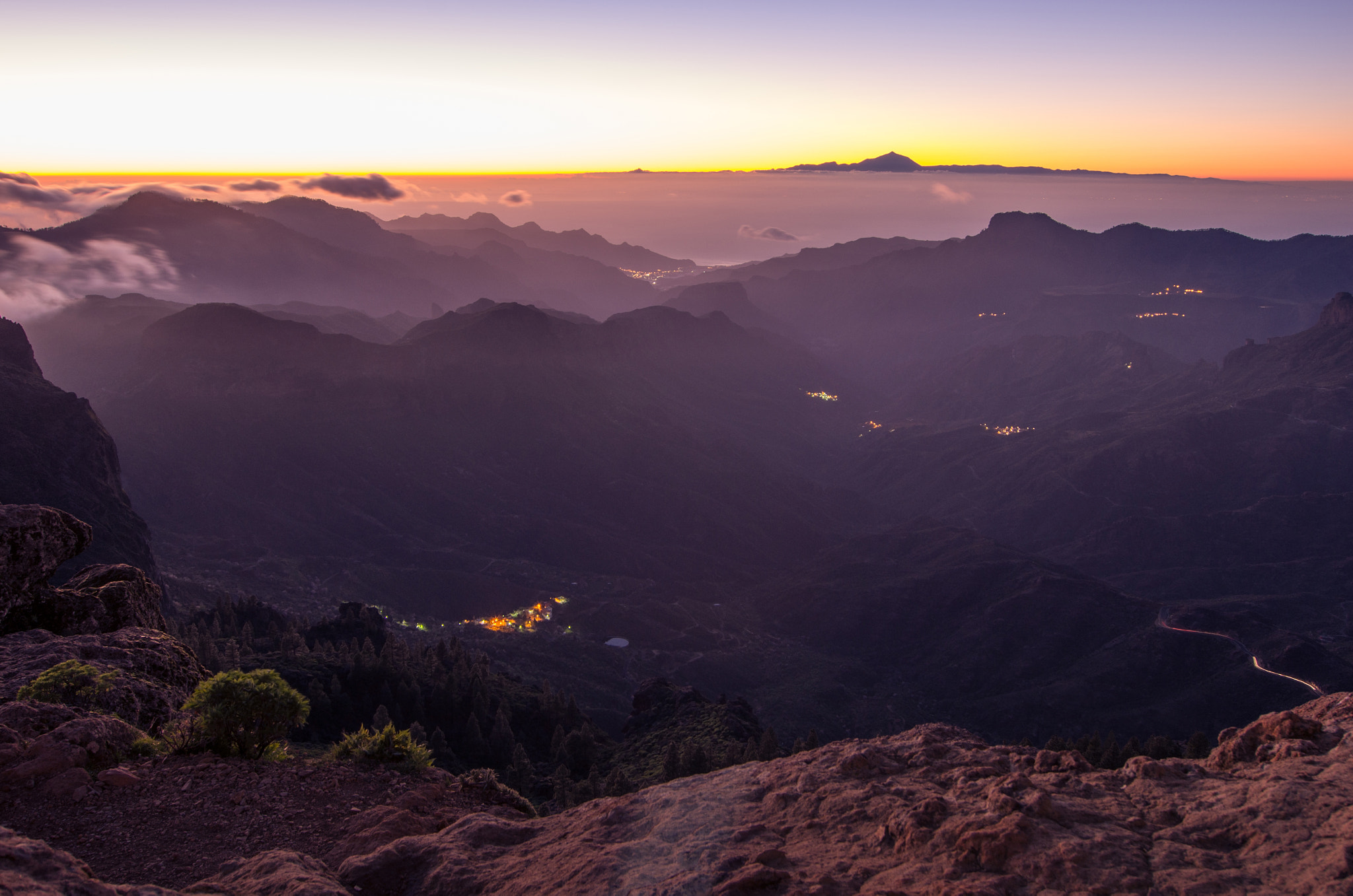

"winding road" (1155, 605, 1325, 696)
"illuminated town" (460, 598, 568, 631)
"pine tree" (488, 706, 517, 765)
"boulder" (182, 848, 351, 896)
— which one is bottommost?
"illuminated town" (460, 598, 568, 631)

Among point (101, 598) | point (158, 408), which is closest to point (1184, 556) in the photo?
point (101, 598)

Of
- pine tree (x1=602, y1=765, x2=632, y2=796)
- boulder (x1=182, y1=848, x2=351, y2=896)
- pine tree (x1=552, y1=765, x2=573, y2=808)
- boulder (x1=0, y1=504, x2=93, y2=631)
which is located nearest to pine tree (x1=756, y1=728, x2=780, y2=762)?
pine tree (x1=602, y1=765, x2=632, y2=796)

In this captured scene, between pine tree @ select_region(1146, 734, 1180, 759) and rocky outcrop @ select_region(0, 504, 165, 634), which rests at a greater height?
rocky outcrop @ select_region(0, 504, 165, 634)

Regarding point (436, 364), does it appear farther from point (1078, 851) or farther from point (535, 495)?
point (1078, 851)

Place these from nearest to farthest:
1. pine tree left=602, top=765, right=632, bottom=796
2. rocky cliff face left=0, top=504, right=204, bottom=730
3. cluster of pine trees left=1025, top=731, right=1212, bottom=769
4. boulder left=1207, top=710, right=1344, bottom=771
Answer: boulder left=1207, top=710, right=1344, bottom=771 < rocky cliff face left=0, top=504, right=204, bottom=730 < pine tree left=602, top=765, right=632, bottom=796 < cluster of pine trees left=1025, top=731, right=1212, bottom=769

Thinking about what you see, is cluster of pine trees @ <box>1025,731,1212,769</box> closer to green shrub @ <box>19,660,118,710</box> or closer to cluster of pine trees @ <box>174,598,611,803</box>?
cluster of pine trees @ <box>174,598,611,803</box>

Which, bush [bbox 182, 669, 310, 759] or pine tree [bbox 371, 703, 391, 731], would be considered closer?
bush [bbox 182, 669, 310, 759]
